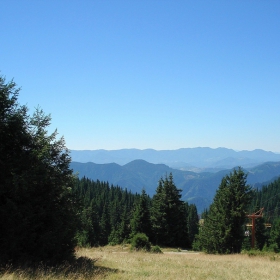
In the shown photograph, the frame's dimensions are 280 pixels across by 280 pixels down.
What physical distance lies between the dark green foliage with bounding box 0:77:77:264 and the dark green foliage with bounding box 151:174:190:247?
101 feet

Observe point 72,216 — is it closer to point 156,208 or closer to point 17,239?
point 17,239

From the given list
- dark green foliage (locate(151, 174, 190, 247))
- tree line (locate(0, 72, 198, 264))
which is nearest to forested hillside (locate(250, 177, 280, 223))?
dark green foliage (locate(151, 174, 190, 247))

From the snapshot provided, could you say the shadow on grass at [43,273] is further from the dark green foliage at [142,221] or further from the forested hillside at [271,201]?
the forested hillside at [271,201]

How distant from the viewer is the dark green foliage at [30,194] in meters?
10.7

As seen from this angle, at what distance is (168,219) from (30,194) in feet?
108

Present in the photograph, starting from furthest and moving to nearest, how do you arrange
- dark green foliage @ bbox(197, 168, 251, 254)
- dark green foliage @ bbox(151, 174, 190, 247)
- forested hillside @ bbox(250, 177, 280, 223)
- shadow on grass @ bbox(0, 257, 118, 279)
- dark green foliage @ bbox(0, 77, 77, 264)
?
forested hillside @ bbox(250, 177, 280, 223), dark green foliage @ bbox(151, 174, 190, 247), dark green foliage @ bbox(197, 168, 251, 254), dark green foliage @ bbox(0, 77, 77, 264), shadow on grass @ bbox(0, 257, 118, 279)

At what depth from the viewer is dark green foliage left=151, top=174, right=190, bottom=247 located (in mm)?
41500

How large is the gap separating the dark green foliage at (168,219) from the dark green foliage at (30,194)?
3069 centimetres

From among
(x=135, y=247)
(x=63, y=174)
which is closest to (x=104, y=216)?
(x=135, y=247)

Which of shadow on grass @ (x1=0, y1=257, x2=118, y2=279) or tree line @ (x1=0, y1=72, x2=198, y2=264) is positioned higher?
tree line @ (x1=0, y1=72, x2=198, y2=264)

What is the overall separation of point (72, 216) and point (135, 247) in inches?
579

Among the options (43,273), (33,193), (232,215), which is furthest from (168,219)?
(43,273)

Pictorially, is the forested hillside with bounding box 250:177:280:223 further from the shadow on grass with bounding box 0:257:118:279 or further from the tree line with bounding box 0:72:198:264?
the shadow on grass with bounding box 0:257:118:279

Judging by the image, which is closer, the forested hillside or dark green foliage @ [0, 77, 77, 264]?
dark green foliage @ [0, 77, 77, 264]
